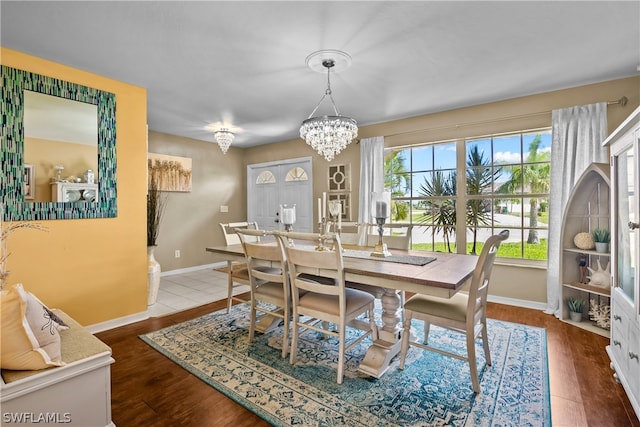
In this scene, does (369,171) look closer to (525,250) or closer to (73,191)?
(525,250)

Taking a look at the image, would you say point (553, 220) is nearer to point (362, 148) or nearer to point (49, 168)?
point (362, 148)

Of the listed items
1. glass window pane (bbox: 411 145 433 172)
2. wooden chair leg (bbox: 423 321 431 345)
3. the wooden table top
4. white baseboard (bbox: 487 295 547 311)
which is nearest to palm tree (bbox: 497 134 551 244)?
white baseboard (bbox: 487 295 547 311)

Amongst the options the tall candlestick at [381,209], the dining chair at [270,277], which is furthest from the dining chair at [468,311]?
the dining chair at [270,277]

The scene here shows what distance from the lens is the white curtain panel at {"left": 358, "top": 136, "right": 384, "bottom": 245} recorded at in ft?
14.4

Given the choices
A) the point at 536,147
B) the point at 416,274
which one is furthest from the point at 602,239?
the point at 416,274

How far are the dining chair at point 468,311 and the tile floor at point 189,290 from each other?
2.62 metres

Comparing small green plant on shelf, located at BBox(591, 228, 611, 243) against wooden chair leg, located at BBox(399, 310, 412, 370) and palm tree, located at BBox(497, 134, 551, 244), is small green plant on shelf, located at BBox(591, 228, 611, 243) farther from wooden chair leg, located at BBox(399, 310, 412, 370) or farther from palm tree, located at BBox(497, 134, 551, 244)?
wooden chair leg, located at BBox(399, 310, 412, 370)

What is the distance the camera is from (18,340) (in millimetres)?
1310

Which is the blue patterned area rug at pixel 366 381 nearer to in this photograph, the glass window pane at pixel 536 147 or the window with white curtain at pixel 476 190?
the window with white curtain at pixel 476 190

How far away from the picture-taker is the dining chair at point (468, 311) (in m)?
1.79

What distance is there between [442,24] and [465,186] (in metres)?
2.30

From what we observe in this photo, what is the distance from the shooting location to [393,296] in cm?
221

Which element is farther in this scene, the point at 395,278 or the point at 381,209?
the point at 381,209

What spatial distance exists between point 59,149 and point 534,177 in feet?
16.0
